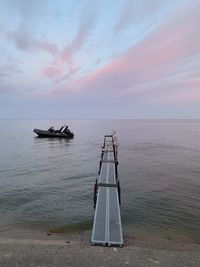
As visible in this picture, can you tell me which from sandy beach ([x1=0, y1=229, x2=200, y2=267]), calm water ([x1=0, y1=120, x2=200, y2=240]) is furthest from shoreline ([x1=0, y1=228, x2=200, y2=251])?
sandy beach ([x1=0, y1=229, x2=200, y2=267])

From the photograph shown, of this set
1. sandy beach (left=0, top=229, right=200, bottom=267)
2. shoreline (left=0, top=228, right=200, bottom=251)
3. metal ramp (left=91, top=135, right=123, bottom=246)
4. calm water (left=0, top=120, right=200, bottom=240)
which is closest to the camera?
sandy beach (left=0, top=229, right=200, bottom=267)

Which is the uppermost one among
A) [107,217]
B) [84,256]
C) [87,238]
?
[84,256]

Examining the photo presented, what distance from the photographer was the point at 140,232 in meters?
11.1

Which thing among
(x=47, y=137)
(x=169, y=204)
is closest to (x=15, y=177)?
(x=169, y=204)

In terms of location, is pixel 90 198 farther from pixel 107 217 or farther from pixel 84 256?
pixel 84 256

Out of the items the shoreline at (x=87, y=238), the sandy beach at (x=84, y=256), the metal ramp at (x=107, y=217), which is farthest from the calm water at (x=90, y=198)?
the sandy beach at (x=84, y=256)

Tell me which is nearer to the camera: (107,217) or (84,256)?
(84,256)

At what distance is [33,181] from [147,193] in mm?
8409

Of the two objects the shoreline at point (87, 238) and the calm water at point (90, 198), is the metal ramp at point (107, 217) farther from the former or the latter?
the calm water at point (90, 198)

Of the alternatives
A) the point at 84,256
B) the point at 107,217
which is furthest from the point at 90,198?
the point at 84,256

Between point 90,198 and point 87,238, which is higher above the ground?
point 87,238

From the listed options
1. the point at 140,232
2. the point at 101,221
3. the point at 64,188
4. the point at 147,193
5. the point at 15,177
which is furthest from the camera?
the point at 15,177

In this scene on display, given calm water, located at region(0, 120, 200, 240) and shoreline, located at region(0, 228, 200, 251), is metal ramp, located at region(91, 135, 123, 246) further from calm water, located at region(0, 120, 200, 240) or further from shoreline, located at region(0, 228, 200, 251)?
calm water, located at region(0, 120, 200, 240)

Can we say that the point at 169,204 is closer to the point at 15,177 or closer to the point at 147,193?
the point at 147,193
